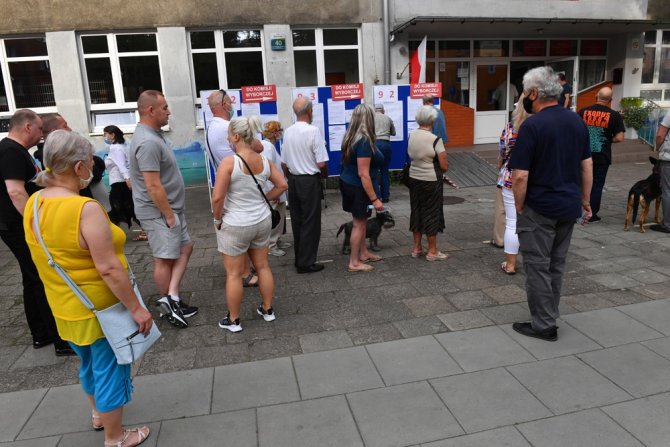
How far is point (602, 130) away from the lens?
6.68 meters

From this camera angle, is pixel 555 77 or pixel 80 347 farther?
pixel 555 77

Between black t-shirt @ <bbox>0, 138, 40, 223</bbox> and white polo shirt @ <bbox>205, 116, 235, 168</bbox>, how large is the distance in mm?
1795

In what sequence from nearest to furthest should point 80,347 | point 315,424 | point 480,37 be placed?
point 80,347 → point 315,424 → point 480,37

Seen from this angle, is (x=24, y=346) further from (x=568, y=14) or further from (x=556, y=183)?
(x=568, y=14)

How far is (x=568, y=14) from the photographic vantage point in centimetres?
1206

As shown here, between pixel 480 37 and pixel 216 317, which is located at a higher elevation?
pixel 480 37

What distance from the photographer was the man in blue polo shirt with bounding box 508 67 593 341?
3.31 meters

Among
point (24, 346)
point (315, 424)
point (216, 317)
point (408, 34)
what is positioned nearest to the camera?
point (315, 424)

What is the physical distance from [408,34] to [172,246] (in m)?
9.53

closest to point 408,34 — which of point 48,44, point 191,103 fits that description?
point 191,103

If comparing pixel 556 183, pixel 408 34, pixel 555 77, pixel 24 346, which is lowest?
pixel 24 346

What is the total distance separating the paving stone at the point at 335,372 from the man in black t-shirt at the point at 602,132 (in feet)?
16.7

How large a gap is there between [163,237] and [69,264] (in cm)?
177

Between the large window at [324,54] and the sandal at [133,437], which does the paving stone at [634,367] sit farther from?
the large window at [324,54]
